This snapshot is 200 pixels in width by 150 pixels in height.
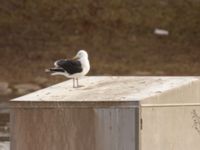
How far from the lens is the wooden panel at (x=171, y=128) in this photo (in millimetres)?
11734

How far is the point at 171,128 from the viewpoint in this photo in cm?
1214

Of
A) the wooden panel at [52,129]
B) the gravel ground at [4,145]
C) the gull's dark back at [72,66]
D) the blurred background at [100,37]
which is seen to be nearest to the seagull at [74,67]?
the gull's dark back at [72,66]

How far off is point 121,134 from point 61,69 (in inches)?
54.5

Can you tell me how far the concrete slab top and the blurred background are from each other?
12.7 metres

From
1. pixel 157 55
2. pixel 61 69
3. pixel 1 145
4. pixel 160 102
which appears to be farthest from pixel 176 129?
pixel 157 55

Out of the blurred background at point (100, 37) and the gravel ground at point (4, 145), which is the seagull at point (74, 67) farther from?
the blurred background at point (100, 37)

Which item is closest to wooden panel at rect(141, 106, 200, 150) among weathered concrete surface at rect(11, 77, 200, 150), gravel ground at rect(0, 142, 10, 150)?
weathered concrete surface at rect(11, 77, 200, 150)

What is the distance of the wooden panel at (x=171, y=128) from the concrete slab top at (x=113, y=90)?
0.68ft

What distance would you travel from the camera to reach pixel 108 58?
2684 centimetres

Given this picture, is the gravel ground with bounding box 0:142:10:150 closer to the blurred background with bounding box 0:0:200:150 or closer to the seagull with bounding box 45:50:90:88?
the blurred background with bounding box 0:0:200:150

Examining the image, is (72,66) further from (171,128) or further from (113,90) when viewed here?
(171,128)

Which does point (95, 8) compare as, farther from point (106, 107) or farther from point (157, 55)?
point (106, 107)

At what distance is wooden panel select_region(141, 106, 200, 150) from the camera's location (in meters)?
11.7

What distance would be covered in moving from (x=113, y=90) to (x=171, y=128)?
0.67m
